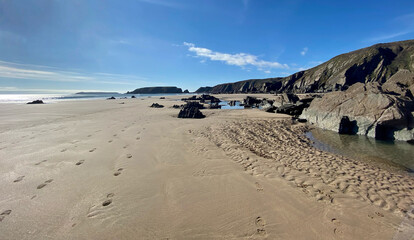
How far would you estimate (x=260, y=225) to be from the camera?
3631mm

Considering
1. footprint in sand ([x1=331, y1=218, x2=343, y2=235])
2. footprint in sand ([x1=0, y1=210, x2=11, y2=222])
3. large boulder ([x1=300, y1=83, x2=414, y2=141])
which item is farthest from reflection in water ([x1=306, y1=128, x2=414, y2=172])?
footprint in sand ([x1=0, y1=210, x2=11, y2=222])

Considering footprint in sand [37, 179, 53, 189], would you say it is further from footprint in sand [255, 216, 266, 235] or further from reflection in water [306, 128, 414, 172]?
reflection in water [306, 128, 414, 172]

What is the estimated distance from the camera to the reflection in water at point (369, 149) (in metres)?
7.49

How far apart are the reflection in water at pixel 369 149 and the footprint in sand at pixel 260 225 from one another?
6982mm

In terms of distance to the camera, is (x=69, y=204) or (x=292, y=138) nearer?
(x=69, y=204)

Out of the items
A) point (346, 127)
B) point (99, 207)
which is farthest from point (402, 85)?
point (99, 207)

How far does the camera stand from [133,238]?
3309 mm

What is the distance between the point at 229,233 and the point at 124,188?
328 centimetres

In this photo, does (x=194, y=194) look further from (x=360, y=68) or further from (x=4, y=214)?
(x=360, y=68)

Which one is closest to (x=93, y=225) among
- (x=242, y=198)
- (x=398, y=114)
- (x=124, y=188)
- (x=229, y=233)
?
(x=124, y=188)

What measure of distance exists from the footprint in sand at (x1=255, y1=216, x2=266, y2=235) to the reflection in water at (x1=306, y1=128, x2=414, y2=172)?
698 cm

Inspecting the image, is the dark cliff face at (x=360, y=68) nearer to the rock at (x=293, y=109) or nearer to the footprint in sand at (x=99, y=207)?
the rock at (x=293, y=109)

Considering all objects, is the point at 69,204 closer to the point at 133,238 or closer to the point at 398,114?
the point at 133,238

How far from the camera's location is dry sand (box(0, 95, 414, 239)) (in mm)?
Answer: 3508
